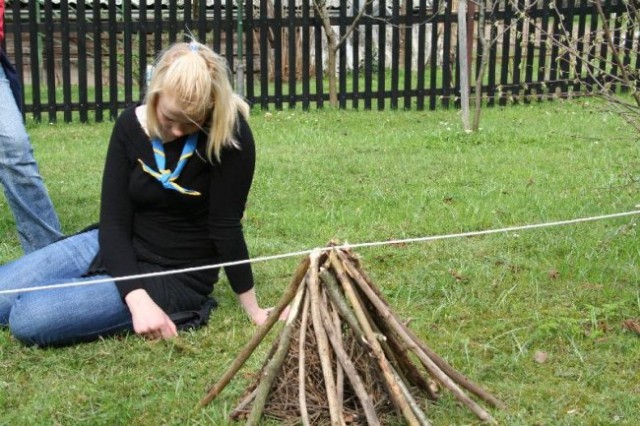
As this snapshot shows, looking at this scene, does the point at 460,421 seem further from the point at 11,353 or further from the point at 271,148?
the point at 271,148

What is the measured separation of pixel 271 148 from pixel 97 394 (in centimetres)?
520

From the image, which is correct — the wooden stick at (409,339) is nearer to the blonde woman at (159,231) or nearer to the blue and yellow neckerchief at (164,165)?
the blonde woman at (159,231)

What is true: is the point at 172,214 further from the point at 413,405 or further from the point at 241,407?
the point at 413,405

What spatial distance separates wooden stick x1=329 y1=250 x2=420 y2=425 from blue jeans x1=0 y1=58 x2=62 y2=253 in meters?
2.44

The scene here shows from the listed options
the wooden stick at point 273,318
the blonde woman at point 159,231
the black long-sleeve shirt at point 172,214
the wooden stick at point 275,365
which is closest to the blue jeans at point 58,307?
the blonde woman at point 159,231

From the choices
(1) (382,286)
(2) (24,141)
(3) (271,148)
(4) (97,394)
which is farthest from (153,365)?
(3) (271,148)

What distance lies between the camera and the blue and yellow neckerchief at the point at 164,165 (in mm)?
3844

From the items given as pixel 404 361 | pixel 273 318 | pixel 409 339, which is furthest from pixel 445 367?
pixel 273 318

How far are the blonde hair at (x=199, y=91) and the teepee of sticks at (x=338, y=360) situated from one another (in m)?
1.03

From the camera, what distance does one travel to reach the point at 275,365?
290 centimetres

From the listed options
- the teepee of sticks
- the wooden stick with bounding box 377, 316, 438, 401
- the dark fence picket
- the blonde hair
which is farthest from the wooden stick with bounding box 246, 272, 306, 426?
the dark fence picket

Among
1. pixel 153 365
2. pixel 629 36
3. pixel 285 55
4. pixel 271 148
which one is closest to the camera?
pixel 153 365

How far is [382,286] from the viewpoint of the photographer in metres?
4.49

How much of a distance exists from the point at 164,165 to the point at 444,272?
1.56 metres
